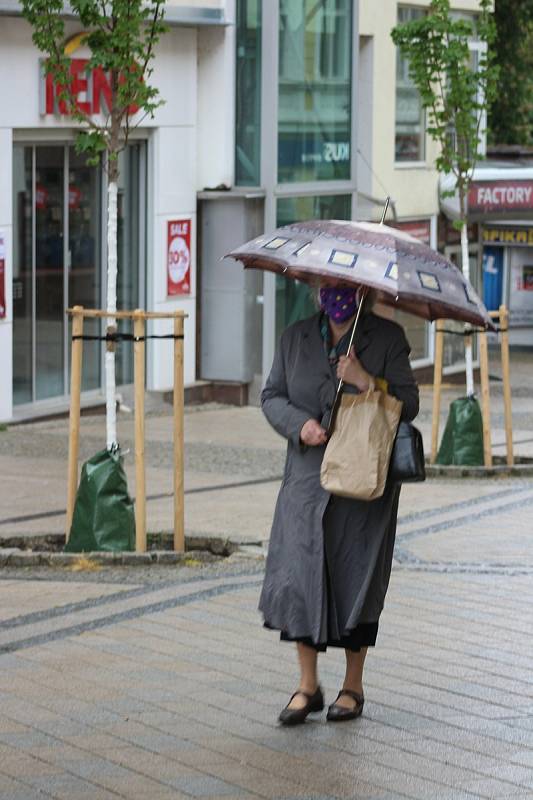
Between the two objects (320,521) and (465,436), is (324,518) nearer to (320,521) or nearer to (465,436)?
(320,521)

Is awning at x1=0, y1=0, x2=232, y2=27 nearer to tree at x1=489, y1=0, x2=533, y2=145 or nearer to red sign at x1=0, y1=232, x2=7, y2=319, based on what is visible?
red sign at x1=0, y1=232, x2=7, y2=319

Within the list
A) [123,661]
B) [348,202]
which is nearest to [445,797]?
[123,661]

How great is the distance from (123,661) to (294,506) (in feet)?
4.60

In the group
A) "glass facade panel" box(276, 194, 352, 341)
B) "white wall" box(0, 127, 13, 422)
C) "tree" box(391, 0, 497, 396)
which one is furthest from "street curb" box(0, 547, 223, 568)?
→ "glass facade panel" box(276, 194, 352, 341)

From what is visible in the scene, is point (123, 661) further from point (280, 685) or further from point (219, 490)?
point (219, 490)

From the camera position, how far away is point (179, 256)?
19391 millimetres

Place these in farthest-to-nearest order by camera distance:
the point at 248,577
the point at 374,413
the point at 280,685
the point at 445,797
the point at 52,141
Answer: the point at 52,141 < the point at 248,577 < the point at 280,685 < the point at 374,413 < the point at 445,797

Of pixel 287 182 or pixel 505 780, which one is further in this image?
pixel 287 182

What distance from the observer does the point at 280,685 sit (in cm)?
702

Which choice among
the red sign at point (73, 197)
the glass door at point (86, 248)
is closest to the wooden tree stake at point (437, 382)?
the glass door at point (86, 248)

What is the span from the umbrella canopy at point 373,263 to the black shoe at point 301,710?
1528 millimetres

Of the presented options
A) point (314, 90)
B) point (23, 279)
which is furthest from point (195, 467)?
point (314, 90)

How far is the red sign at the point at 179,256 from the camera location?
63.1ft

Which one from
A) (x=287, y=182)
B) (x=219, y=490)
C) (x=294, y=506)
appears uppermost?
(x=287, y=182)
